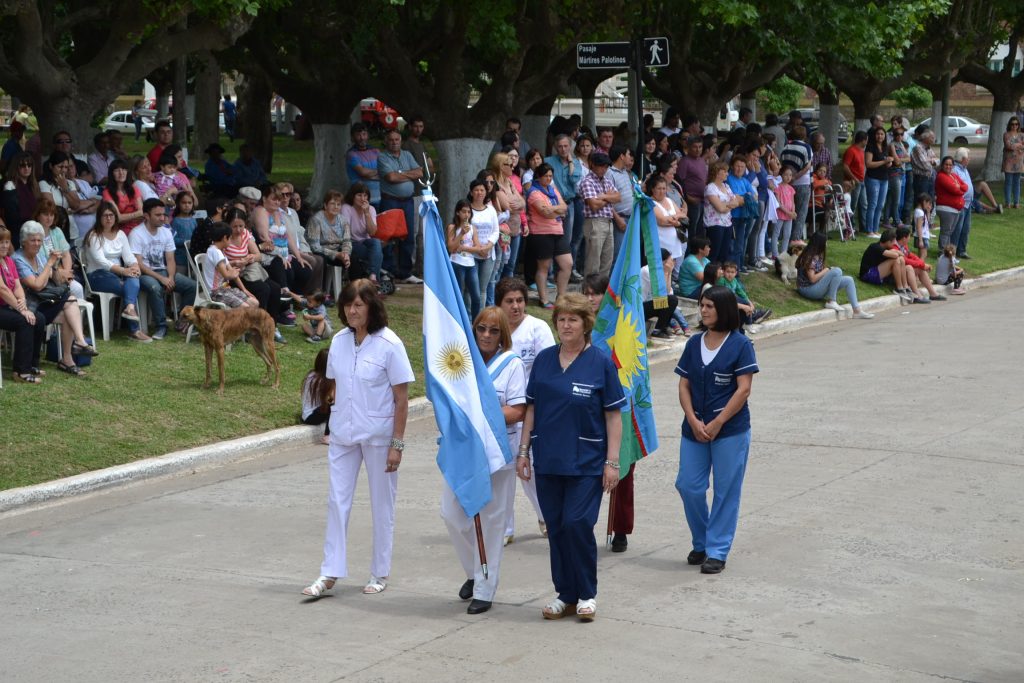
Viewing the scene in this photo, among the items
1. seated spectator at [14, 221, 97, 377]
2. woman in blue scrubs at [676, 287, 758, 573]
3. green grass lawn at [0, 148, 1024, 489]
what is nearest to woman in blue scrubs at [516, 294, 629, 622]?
woman in blue scrubs at [676, 287, 758, 573]

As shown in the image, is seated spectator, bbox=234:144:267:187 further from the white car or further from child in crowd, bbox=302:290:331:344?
the white car

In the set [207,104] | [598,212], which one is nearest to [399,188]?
[598,212]

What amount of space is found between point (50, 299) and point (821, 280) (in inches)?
430

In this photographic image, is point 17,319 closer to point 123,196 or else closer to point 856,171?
point 123,196

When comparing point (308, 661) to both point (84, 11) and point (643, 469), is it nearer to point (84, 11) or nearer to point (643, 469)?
point (643, 469)

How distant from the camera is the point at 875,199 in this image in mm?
25062

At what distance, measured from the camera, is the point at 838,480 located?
1059cm

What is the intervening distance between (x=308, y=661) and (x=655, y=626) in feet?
5.61

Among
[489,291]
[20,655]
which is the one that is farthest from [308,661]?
[489,291]

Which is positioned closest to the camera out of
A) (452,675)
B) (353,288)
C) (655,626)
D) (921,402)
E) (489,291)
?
(452,675)

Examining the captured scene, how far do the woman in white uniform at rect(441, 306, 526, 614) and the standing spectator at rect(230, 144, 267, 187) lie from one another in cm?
1259

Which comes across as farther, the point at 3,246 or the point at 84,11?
the point at 84,11

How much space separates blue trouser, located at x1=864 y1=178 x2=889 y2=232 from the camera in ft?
81.8

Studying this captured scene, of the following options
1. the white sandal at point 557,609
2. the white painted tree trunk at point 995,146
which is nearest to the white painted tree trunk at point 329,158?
the white painted tree trunk at point 995,146
